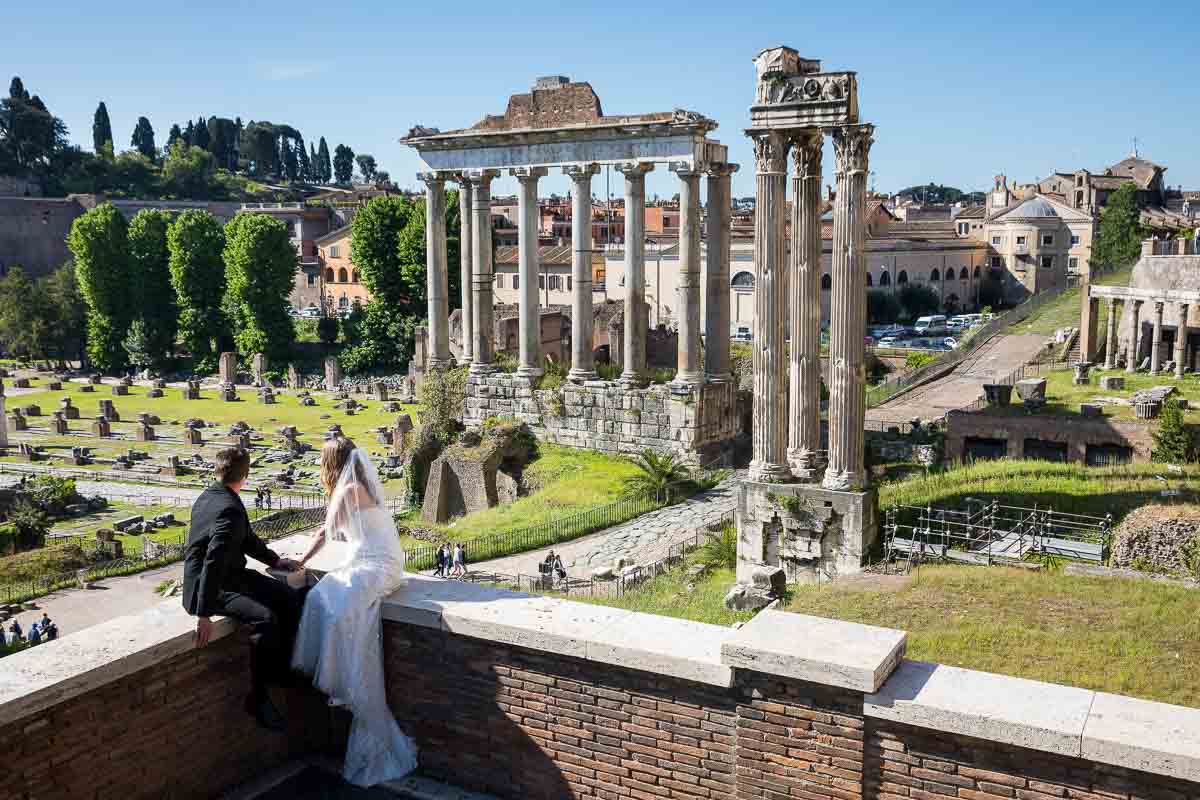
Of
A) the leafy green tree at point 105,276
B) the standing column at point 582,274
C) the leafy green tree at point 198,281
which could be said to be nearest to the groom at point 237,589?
the standing column at point 582,274

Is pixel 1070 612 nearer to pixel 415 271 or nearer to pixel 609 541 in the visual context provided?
pixel 609 541

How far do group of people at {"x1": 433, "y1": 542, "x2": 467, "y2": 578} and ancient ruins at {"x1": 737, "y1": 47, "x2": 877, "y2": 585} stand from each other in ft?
21.6

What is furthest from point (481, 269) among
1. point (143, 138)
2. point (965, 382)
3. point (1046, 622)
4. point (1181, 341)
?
point (143, 138)

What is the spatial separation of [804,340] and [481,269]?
48.1ft

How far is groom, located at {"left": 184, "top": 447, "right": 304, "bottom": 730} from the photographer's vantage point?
6082 mm

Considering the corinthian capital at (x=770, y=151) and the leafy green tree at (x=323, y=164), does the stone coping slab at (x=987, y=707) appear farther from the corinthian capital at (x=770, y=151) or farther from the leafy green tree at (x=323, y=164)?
the leafy green tree at (x=323, y=164)

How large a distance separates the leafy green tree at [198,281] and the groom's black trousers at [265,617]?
65.9m

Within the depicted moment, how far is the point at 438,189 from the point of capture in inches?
1241

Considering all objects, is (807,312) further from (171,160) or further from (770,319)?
(171,160)

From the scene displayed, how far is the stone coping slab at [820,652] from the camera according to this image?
525 centimetres

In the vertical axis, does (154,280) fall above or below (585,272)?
below

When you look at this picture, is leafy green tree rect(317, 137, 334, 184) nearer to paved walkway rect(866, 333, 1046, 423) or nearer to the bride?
paved walkway rect(866, 333, 1046, 423)

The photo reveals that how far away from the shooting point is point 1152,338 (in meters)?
39.6

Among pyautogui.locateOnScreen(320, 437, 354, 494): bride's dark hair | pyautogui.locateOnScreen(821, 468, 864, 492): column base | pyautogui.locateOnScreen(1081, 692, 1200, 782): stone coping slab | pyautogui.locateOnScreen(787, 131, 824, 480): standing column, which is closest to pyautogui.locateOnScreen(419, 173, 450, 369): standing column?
pyautogui.locateOnScreen(787, 131, 824, 480): standing column
